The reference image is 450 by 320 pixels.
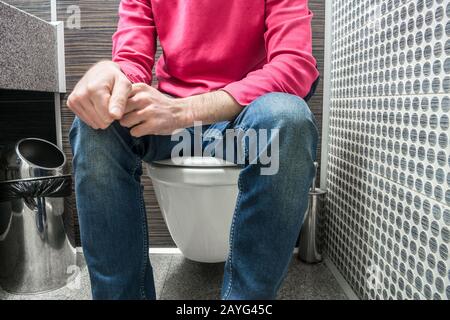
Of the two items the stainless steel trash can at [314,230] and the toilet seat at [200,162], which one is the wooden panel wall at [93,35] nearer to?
the stainless steel trash can at [314,230]

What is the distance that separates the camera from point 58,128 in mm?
1217

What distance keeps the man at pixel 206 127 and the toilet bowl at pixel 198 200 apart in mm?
58

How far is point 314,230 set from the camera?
114 cm

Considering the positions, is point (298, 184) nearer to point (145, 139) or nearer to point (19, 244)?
point (145, 139)

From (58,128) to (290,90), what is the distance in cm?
89

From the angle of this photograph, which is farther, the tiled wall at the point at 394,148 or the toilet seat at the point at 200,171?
the toilet seat at the point at 200,171

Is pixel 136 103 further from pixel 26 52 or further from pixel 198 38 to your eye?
pixel 26 52

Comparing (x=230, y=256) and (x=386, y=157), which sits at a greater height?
(x=386, y=157)

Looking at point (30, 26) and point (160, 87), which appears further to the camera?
point (30, 26)

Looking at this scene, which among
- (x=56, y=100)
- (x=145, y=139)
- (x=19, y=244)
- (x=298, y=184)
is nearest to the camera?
(x=298, y=184)

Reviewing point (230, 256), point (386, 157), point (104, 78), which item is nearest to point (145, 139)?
point (104, 78)

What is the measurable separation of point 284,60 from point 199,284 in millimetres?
651

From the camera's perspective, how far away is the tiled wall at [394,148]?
1.81ft

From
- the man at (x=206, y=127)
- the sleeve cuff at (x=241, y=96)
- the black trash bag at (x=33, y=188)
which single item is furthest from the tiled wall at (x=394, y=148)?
the black trash bag at (x=33, y=188)
